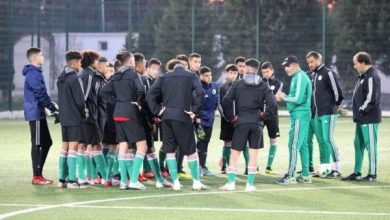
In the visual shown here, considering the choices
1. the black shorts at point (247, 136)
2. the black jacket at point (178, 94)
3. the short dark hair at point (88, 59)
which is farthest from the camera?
the short dark hair at point (88, 59)

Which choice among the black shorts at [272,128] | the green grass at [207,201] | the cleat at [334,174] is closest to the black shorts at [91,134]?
the green grass at [207,201]

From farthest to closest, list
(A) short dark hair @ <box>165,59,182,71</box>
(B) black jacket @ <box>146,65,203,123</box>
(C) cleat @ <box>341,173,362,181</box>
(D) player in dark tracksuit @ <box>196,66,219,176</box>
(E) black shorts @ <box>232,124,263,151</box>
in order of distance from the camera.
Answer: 1. (D) player in dark tracksuit @ <box>196,66,219,176</box>
2. (C) cleat @ <box>341,173,362,181</box>
3. (A) short dark hair @ <box>165,59,182,71</box>
4. (E) black shorts @ <box>232,124,263,151</box>
5. (B) black jacket @ <box>146,65,203,123</box>

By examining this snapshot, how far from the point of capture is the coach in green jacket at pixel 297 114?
48.6 feet

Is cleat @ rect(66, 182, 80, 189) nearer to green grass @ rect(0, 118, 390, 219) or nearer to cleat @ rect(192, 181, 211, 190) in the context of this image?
green grass @ rect(0, 118, 390, 219)

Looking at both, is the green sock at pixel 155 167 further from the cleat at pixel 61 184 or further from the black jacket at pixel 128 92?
the cleat at pixel 61 184

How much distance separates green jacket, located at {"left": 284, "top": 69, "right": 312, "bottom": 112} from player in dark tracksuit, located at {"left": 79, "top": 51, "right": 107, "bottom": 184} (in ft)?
8.59

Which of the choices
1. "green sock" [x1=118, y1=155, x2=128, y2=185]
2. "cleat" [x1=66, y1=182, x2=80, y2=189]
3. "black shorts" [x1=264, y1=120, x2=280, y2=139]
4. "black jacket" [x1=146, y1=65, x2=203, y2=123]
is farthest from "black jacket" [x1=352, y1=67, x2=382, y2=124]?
"cleat" [x1=66, y1=182, x2=80, y2=189]

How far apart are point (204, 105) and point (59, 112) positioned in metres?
2.61

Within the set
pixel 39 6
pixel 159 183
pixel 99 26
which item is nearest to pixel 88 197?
pixel 159 183

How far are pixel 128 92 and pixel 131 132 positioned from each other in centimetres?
53

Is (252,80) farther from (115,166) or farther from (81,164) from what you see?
(81,164)

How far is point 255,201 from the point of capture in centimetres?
1270

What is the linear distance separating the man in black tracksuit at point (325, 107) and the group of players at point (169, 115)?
1 centimetres

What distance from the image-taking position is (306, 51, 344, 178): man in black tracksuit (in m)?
15.8
